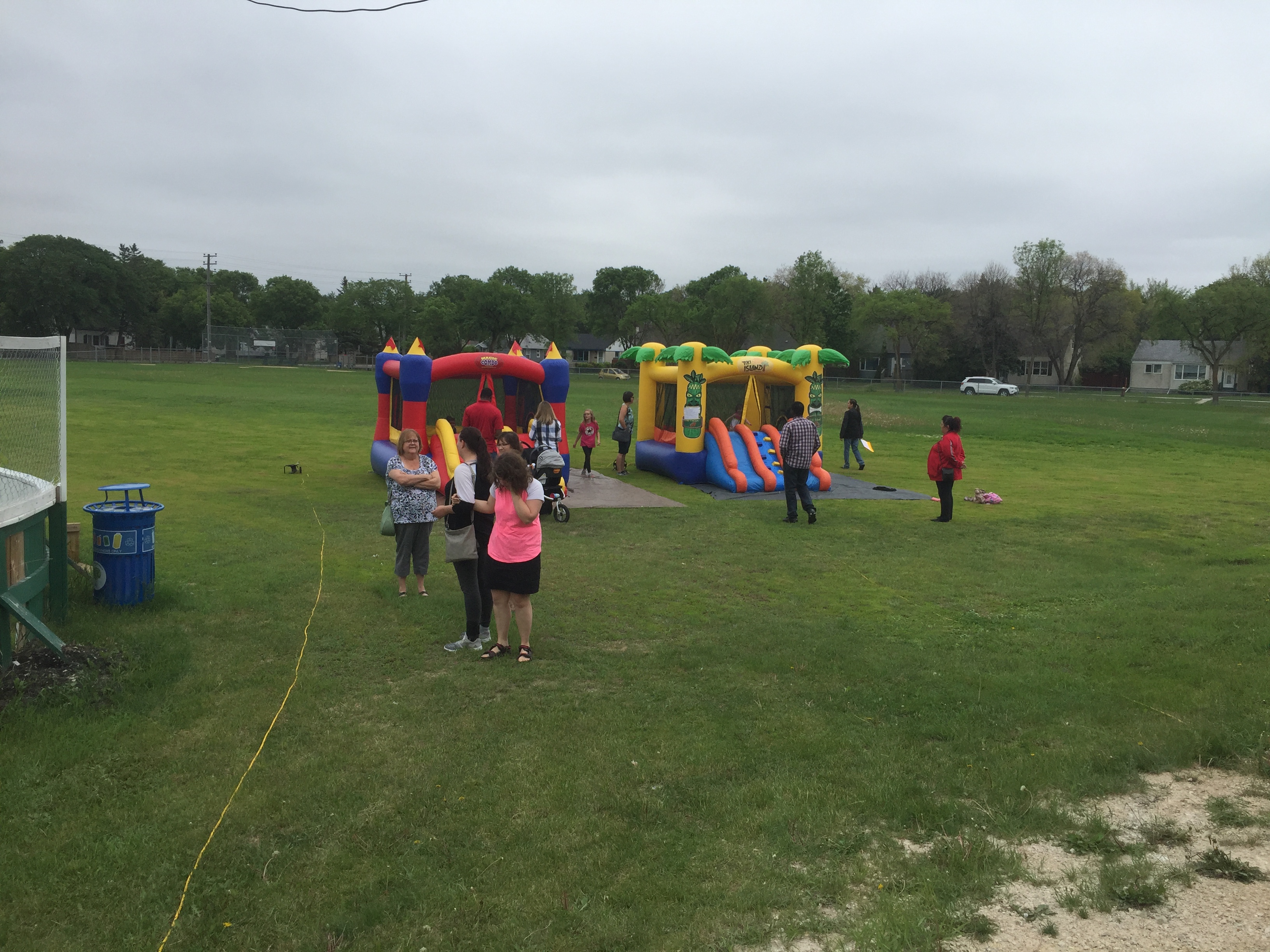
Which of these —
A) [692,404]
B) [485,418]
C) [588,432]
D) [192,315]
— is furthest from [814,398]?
[192,315]

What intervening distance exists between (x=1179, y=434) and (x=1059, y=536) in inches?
889

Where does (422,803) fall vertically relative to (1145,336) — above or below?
below

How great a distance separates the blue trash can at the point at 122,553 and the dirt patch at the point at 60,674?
1197 mm

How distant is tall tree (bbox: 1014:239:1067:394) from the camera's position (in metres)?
67.1

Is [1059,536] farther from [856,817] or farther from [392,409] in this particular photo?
[392,409]

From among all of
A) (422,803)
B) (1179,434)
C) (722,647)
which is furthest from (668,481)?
(1179,434)

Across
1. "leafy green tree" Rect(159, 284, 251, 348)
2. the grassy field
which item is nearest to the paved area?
the grassy field

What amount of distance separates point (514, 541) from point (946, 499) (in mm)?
8465

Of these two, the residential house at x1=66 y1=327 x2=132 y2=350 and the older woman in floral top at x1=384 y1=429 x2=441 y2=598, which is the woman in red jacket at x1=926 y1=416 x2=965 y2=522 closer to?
the older woman in floral top at x1=384 y1=429 x2=441 y2=598

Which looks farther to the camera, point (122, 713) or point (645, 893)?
point (122, 713)

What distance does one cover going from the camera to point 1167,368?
78125 mm

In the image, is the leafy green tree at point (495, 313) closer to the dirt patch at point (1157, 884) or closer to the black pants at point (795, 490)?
the black pants at point (795, 490)

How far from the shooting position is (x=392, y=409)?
16.3 meters

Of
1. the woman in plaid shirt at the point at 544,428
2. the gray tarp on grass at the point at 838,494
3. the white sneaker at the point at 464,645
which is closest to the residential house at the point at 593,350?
the gray tarp on grass at the point at 838,494
